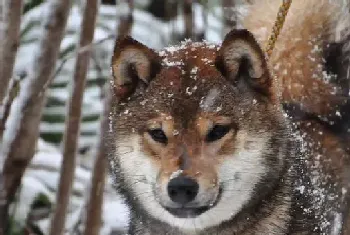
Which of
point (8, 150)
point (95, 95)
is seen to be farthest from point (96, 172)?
point (95, 95)

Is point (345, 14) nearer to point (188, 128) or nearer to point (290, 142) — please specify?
point (290, 142)

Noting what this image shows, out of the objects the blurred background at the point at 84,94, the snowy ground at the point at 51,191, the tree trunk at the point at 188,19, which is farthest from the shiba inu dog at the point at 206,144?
the tree trunk at the point at 188,19

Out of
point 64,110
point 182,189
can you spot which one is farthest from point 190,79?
point 64,110

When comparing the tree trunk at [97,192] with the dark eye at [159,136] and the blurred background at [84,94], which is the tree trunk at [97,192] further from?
the dark eye at [159,136]

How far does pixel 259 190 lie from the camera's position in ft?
7.36

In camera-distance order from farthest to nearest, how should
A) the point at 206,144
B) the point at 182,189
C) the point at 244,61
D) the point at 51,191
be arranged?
the point at 51,191
the point at 244,61
the point at 206,144
the point at 182,189

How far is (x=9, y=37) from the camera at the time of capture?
2.94 meters

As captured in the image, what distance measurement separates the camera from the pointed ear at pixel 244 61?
2.22 metres

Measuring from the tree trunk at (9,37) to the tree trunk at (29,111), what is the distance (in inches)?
3.3

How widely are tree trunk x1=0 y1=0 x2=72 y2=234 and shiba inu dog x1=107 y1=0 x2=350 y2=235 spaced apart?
2.14 ft

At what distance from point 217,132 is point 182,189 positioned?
219mm

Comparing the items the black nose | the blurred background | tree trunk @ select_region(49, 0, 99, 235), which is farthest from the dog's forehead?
tree trunk @ select_region(49, 0, 99, 235)

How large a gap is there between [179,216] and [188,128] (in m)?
0.25

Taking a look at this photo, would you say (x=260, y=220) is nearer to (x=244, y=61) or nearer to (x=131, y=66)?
(x=244, y=61)
